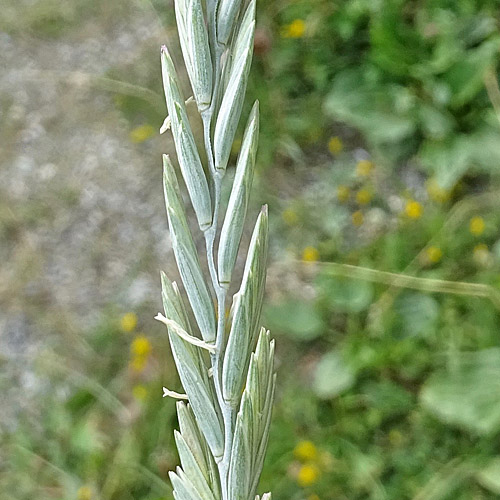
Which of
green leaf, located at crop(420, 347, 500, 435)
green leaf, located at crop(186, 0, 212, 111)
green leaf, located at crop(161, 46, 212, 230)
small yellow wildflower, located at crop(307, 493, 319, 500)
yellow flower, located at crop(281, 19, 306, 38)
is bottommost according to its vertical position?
small yellow wildflower, located at crop(307, 493, 319, 500)

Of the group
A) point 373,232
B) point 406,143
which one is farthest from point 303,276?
point 406,143

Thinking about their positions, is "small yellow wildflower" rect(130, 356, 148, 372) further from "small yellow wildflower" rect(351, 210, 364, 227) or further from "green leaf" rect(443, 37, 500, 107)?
"green leaf" rect(443, 37, 500, 107)

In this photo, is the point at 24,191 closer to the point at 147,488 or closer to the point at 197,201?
the point at 147,488

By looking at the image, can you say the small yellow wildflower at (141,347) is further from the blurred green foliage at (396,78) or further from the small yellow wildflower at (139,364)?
the blurred green foliage at (396,78)

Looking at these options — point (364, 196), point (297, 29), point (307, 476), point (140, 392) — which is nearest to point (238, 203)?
point (307, 476)

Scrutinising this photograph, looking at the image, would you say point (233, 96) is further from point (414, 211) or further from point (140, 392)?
point (414, 211)

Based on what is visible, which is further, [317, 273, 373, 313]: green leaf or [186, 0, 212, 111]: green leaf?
[317, 273, 373, 313]: green leaf

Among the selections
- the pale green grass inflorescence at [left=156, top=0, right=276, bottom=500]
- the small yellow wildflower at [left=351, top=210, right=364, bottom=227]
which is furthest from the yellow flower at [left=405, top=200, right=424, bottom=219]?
the pale green grass inflorescence at [left=156, top=0, right=276, bottom=500]
